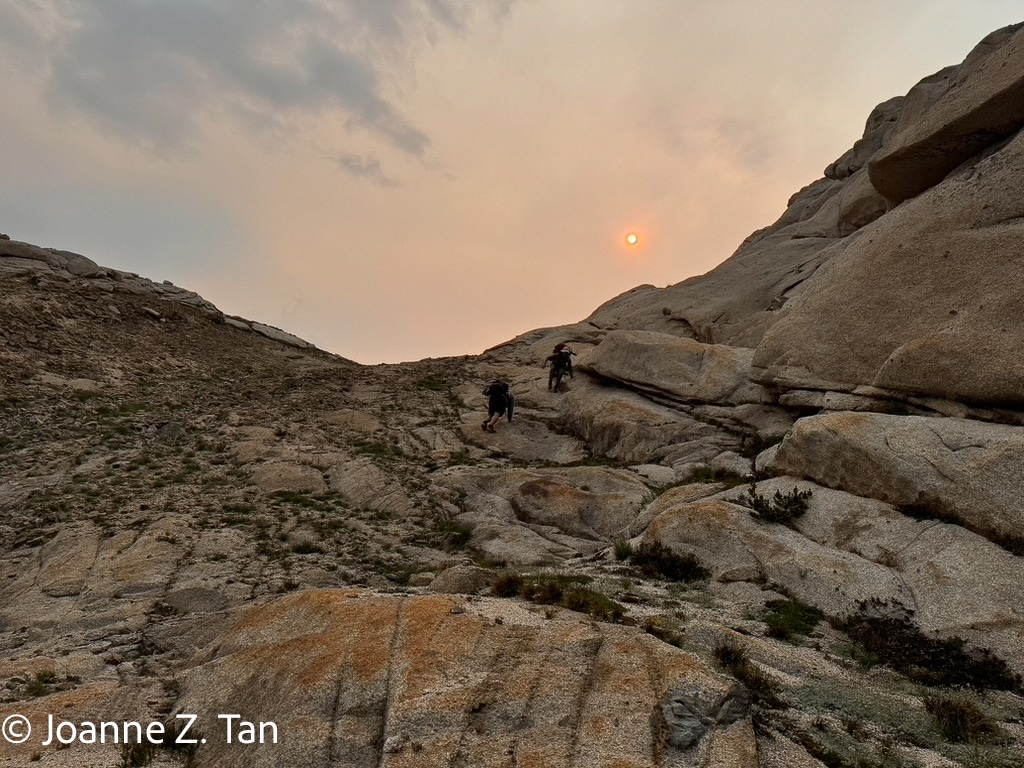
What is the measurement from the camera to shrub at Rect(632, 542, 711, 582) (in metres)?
15.5

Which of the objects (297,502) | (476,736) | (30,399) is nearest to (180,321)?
(30,399)

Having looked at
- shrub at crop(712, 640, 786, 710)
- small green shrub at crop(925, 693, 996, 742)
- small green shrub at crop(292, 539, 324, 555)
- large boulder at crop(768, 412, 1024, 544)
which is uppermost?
large boulder at crop(768, 412, 1024, 544)

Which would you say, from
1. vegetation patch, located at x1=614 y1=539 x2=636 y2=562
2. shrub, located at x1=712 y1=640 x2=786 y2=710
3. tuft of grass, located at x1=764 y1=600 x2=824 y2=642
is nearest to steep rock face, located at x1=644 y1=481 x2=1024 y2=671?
tuft of grass, located at x1=764 y1=600 x2=824 y2=642

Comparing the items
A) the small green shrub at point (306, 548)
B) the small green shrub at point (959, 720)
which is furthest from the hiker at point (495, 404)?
the small green shrub at point (959, 720)

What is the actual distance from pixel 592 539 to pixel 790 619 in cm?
812

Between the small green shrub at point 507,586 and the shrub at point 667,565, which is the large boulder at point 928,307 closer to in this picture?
the shrub at point 667,565

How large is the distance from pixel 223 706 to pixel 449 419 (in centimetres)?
2421

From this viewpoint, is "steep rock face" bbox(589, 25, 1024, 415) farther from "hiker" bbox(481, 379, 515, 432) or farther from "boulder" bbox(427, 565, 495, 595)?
"boulder" bbox(427, 565, 495, 595)

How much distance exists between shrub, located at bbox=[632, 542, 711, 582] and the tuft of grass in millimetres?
2024

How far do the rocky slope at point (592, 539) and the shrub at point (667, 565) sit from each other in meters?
0.08

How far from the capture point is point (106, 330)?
42.3 meters

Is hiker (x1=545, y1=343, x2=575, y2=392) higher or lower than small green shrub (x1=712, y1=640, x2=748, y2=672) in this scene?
higher

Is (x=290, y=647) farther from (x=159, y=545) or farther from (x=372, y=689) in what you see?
(x=159, y=545)

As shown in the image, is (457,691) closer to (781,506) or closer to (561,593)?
(561,593)
